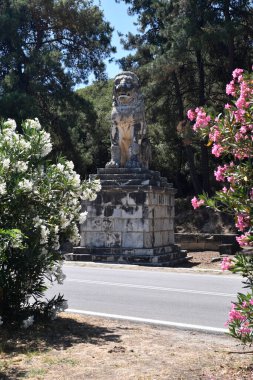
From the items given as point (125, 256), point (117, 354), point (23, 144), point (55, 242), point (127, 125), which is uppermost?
point (127, 125)

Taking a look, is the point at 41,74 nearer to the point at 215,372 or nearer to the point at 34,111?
the point at 34,111

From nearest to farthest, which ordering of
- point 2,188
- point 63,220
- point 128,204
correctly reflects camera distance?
point 2,188 → point 63,220 → point 128,204

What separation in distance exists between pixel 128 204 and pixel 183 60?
13723 mm

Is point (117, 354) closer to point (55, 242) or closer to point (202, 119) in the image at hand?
point (55, 242)

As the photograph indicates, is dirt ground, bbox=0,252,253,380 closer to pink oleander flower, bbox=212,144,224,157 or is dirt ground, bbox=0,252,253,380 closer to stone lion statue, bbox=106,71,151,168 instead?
pink oleander flower, bbox=212,144,224,157

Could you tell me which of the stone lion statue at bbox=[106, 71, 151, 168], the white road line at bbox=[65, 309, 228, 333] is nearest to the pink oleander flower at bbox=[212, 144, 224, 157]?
the white road line at bbox=[65, 309, 228, 333]

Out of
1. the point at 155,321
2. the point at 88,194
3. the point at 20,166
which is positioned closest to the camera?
the point at 20,166

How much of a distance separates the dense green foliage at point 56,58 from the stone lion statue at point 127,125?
11086 mm

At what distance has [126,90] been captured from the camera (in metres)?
18.5

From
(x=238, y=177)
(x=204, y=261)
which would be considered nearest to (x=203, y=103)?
(x=204, y=261)

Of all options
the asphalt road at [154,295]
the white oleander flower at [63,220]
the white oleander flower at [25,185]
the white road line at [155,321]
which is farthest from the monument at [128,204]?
the white oleander flower at [25,185]

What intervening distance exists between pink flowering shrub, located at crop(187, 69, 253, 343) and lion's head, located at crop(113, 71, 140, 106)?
43.2 feet

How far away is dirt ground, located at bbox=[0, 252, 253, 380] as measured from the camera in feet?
16.6

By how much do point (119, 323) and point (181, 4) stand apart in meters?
24.1
